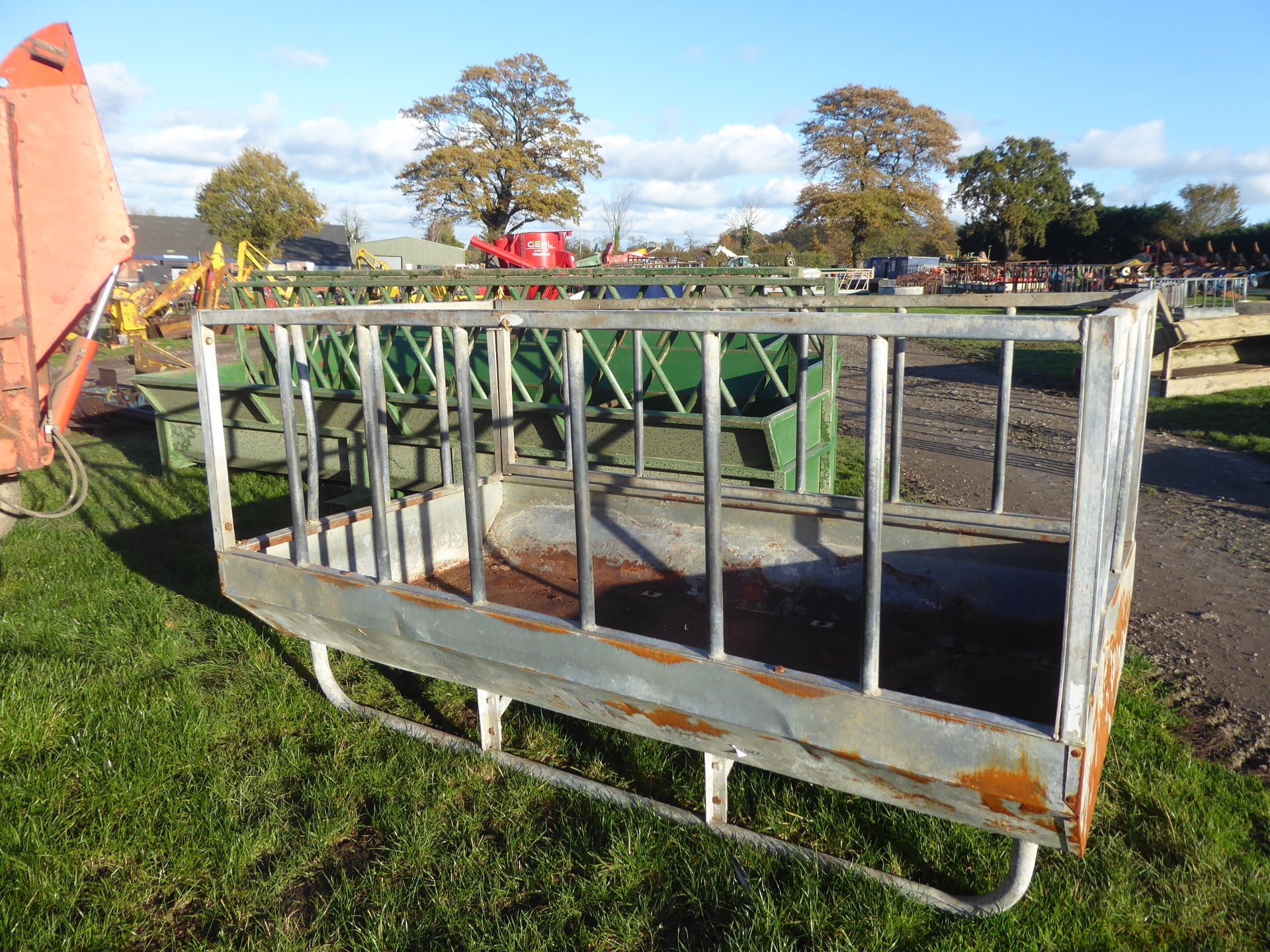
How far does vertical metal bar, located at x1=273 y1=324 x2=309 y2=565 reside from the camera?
2541 millimetres

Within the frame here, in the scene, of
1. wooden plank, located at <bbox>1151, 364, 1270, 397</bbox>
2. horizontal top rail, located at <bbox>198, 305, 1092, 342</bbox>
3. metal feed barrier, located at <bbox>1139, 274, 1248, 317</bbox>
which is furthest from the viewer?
metal feed barrier, located at <bbox>1139, 274, 1248, 317</bbox>

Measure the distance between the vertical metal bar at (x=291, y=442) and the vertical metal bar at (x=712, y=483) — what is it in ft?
4.23

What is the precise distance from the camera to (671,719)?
2117 millimetres

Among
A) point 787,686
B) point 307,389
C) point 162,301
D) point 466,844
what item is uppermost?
point 162,301

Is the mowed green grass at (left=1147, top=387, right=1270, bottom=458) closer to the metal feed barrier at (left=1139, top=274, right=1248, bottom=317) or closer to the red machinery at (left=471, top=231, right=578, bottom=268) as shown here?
the metal feed barrier at (left=1139, top=274, right=1248, bottom=317)

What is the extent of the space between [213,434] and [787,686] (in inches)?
78.4

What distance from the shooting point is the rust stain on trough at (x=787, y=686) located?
6.09 feet

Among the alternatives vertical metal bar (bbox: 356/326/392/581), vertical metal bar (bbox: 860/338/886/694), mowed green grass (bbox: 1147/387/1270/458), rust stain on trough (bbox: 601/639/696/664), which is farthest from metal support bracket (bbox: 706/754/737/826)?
mowed green grass (bbox: 1147/387/1270/458)

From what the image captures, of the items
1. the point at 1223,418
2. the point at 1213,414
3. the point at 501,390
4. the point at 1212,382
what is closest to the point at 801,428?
the point at 501,390

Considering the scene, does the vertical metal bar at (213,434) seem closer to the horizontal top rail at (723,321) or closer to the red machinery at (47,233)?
the horizontal top rail at (723,321)

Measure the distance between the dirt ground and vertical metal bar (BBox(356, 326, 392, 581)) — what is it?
272cm

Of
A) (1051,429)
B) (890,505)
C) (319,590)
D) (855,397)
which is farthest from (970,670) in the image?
(855,397)

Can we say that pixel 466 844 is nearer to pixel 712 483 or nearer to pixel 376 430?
pixel 376 430

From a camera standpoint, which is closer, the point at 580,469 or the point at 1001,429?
the point at 580,469
